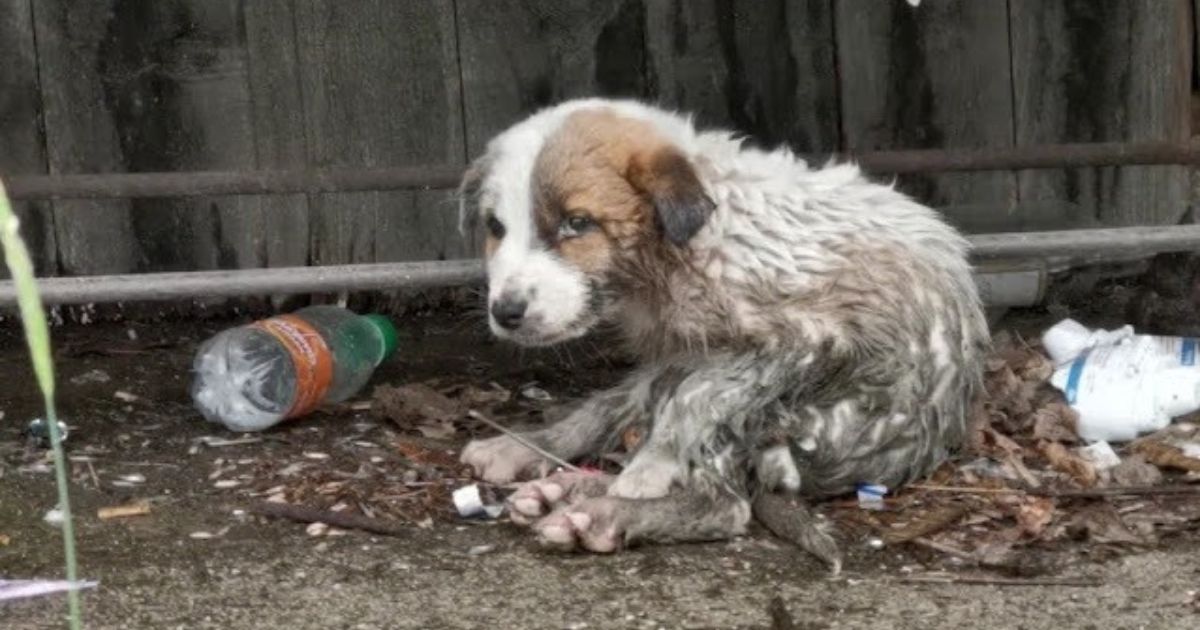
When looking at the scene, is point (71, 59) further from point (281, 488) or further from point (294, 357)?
point (281, 488)

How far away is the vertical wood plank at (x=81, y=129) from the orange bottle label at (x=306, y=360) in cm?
118

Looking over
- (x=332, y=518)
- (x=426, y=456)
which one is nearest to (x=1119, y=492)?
(x=426, y=456)

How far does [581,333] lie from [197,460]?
3.57ft

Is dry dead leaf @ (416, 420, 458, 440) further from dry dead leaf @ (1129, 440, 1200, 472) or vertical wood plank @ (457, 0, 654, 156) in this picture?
dry dead leaf @ (1129, 440, 1200, 472)

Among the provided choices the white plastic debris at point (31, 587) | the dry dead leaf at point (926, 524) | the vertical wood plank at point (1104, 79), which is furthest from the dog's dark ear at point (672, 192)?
the vertical wood plank at point (1104, 79)

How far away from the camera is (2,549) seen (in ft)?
11.0

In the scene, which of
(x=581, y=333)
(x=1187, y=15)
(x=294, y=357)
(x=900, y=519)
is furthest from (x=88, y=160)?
(x=1187, y=15)

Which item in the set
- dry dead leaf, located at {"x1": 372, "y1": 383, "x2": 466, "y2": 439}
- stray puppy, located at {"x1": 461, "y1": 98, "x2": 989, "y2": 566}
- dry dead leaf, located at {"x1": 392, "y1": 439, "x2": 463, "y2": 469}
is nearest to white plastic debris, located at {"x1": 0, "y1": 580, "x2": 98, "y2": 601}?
stray puppy, located at {"x1": 461, "y1": 98, "x2": 989, "y2": 566}

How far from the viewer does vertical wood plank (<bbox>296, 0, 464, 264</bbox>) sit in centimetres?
529

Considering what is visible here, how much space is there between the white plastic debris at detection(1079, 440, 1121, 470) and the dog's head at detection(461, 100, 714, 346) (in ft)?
3.93

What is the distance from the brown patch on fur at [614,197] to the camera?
3598mm

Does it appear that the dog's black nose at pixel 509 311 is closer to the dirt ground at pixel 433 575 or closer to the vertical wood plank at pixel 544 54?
the dirt ground at pixel 433 575

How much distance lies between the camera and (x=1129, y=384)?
4.20m

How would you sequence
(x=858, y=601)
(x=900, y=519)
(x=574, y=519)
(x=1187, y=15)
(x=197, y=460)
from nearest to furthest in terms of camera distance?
(x=858, y=601) → (x=574, y=519) → (x=900, y=519) → (x=197, y=460) → (x=1187, y=15)
